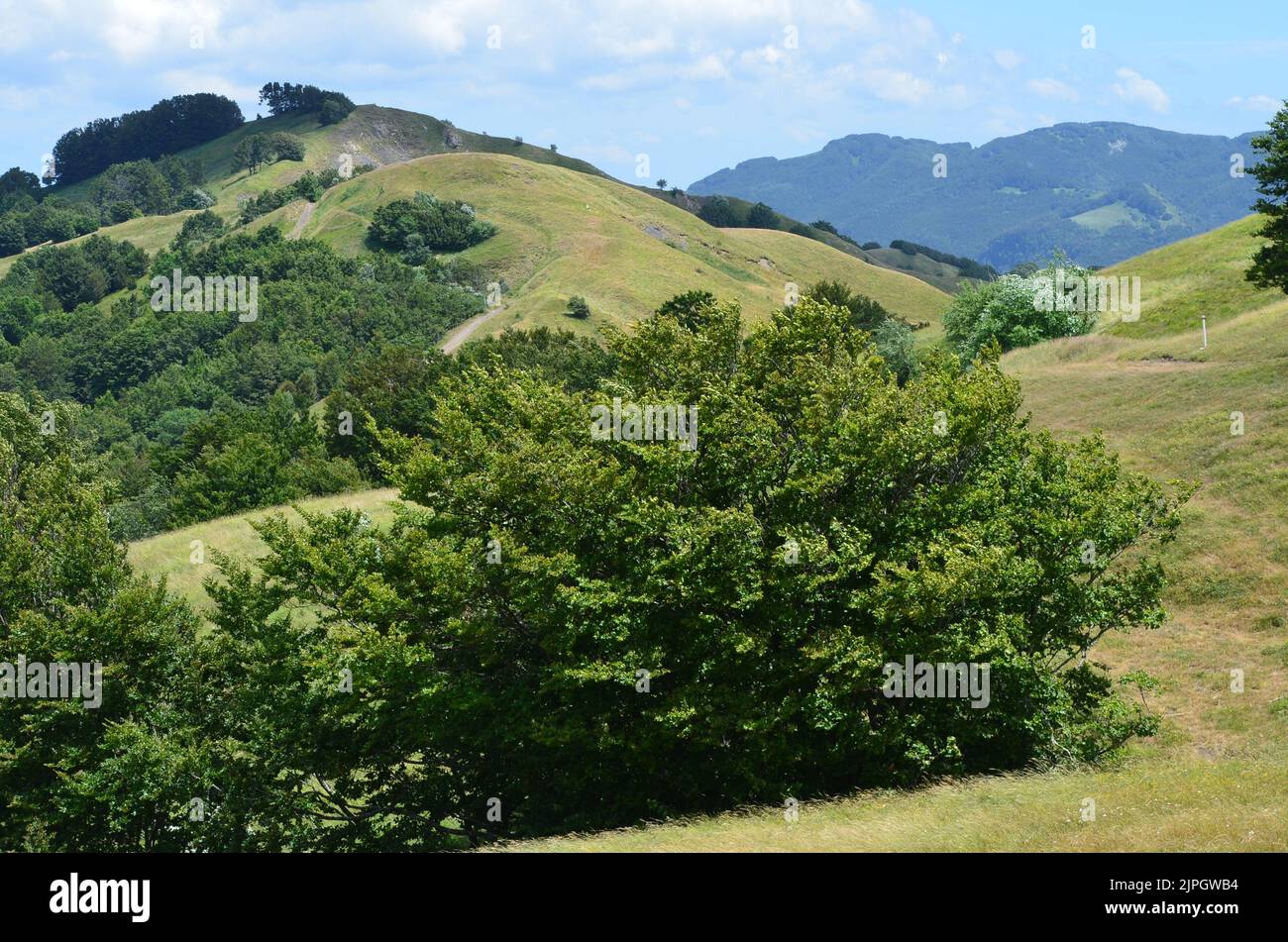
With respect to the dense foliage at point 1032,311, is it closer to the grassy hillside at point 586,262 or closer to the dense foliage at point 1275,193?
the dense foliage at point 1275,193

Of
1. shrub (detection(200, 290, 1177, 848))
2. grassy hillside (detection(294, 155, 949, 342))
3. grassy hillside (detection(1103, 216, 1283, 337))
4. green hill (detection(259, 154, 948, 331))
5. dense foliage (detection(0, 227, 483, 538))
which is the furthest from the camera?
green hill (detection(259, 154, 948, 331))

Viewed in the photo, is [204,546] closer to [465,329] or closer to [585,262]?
[465,329]

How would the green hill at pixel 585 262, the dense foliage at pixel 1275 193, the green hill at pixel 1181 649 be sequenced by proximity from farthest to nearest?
1. the green hill at pixel 585 262
2. the dense foliage at pixel 1275 193
3. the green hill at pixel 1181 649

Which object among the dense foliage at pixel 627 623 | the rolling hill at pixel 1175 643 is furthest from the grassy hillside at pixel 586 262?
the dense foliage at pixel 627 623

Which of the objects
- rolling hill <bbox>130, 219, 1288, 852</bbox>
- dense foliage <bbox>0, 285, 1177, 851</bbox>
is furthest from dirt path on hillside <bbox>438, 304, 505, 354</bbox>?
dense foliage <bbox>0, 285, 1177, 851</bbox>

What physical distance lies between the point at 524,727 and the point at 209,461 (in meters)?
64.8

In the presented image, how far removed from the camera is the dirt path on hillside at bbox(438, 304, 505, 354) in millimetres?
136500

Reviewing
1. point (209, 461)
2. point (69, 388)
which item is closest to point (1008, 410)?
point (209, 461)

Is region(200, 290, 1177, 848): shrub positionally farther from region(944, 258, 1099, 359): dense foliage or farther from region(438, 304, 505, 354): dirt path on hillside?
region(438, 304, 505, 354): dirt path on hillside

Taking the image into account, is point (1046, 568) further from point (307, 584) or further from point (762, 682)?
point (307, 584)

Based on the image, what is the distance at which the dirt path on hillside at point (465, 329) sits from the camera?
448 feet

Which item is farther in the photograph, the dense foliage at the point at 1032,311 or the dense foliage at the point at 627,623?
the dense foliage at the point at 1032,311

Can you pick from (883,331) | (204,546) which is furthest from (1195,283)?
(204,546)

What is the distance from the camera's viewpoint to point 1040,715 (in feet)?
80.2
